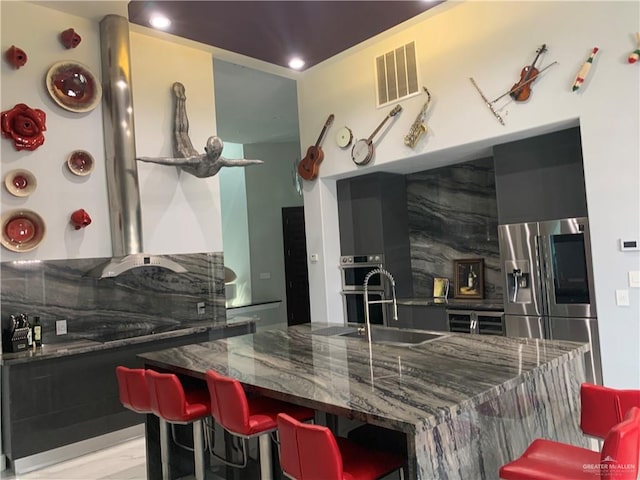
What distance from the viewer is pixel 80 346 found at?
3.60 metres

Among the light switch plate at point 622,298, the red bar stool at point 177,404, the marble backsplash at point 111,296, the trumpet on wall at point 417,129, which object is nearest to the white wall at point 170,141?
the marble backsplash at point 111,296

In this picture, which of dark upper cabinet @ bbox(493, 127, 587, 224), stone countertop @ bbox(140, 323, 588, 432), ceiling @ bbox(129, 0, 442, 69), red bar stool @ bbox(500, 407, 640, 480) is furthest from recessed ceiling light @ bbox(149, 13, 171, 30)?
red bar stool @ bbox(500, 407, 640, 480)

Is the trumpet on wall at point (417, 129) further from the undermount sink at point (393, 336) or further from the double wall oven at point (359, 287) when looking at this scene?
the undermount sink at point (393, 336)

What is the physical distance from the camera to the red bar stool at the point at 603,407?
1.92 metres

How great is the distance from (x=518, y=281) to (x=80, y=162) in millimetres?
3935

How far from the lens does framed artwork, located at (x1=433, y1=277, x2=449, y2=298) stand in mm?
5274

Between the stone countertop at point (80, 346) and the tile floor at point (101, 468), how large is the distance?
81 cm

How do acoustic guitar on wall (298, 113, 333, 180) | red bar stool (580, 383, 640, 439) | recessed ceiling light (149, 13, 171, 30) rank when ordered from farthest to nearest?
acoustic guitar on wall (298, 113, 333, 180) < recessed ceiling light (149, 13, 171, 30) < red bar stool (580, 383, 640, 439)

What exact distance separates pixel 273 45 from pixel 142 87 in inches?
62.2

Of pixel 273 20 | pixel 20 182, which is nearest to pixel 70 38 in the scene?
pixel 20 182

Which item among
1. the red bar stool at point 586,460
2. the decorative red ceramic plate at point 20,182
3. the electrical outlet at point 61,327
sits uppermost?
the decorative red ceramic plate at point 20,182

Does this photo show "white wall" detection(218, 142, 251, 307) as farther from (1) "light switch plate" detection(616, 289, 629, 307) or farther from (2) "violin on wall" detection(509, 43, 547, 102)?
(1) "light switch plate" detection(616, 289, 629, 307)

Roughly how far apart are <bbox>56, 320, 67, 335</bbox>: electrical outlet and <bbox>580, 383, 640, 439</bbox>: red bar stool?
377 centimetres

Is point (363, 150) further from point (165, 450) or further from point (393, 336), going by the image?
point (165, 450)
